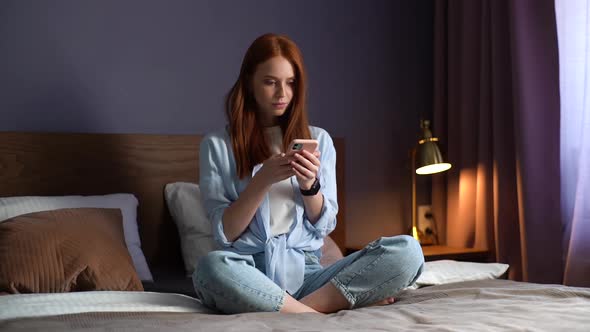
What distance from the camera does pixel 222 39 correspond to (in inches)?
123

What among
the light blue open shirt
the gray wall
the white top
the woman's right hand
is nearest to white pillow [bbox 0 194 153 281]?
the gray wall

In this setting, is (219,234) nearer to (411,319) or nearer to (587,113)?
(411,319)

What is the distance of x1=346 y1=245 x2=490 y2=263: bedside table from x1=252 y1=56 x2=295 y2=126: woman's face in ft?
3.73

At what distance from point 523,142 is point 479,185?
1.13 ft

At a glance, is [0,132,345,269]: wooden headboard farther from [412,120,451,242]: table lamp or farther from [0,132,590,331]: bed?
[412,120,451,242]: table lamp

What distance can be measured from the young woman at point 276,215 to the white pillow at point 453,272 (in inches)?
14.5

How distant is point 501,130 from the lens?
318cm

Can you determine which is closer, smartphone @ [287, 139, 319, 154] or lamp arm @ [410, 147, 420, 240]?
smartphone @ [287, 139, 319, 154]

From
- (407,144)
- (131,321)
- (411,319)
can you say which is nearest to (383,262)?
(411,319)

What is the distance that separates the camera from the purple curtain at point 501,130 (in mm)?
3000

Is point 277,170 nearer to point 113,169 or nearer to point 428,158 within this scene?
point 113,169

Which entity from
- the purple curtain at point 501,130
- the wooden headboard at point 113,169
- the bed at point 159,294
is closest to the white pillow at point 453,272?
the bed at point 159,294

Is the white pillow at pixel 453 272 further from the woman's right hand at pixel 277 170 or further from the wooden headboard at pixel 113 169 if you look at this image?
the wooden headboard at pixel 113 169

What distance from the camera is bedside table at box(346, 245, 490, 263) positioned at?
306 cm
